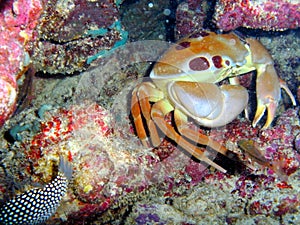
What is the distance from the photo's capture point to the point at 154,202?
8.69 feet

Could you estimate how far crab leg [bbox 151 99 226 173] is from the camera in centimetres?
290

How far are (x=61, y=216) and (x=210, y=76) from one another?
94.5 inches

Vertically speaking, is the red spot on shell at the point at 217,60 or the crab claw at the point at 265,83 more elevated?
the red spot on shell at the point at 217,60

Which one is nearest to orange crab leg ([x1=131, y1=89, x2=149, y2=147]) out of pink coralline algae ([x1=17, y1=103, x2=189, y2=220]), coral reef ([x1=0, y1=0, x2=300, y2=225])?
coral reef ([x1=0, y1=0, x2=300, y2=225])

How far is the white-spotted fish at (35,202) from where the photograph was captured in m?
2.29

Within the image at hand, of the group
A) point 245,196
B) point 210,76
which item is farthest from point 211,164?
point 210,76

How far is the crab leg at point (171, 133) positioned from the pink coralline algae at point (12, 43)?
160 centimetres

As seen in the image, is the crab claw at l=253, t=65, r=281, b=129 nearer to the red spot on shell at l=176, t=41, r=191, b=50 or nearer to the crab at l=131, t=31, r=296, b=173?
the crab at l=131, t=31, r=296, b=173

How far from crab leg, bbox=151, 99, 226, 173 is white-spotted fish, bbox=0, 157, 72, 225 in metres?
1.22

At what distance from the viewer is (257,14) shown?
3.30 metres

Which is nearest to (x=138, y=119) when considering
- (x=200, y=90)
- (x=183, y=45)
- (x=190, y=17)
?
(x=200, y=90)

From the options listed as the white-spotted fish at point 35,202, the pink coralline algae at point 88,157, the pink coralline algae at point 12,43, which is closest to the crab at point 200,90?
the pink coralline algae at point 88,157

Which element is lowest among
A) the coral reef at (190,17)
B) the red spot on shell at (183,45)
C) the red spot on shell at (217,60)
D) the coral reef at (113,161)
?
the coral reef at (113,161)

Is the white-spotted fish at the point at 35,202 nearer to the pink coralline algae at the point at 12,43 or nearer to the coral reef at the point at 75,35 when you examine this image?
the pink coralline algae at the point at 12,43
